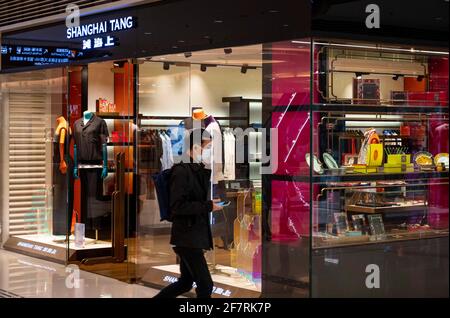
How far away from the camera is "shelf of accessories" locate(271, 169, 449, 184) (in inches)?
245

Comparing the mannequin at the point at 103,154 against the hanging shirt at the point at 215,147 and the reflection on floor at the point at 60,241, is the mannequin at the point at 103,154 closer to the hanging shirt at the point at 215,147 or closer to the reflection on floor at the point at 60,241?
the reflection on floor at the point at 60,241

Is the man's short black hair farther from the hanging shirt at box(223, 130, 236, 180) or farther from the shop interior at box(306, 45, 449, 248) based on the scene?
the shop interior at box(306, 45, 449, 248)

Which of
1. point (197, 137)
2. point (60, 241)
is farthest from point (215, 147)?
point (60, 241)

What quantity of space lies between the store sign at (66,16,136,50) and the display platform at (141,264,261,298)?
7.66ft

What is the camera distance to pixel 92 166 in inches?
381

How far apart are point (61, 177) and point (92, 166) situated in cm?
53

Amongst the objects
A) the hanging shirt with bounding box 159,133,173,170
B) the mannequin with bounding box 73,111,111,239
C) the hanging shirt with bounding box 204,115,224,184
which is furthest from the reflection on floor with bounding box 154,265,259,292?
the mannequin with bounding box 73,111,111,239

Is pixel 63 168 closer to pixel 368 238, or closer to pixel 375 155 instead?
pixel 375 155

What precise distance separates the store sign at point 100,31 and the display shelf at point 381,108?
8.89 ft

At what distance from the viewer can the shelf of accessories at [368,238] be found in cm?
610

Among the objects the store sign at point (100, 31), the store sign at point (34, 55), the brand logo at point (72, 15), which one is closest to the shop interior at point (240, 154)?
the store sign at point (34, 55)

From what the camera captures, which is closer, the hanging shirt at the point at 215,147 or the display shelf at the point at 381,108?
the display shelf at the point at 381,108
